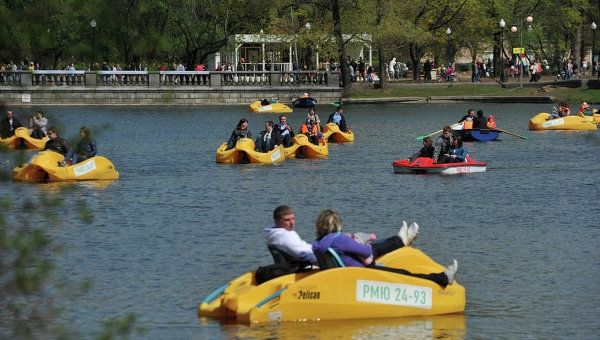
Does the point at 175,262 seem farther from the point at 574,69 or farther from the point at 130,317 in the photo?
the point at 574,69

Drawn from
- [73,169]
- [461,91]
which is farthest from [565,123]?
[461,91]

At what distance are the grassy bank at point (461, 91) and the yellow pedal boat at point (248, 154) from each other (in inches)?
1502

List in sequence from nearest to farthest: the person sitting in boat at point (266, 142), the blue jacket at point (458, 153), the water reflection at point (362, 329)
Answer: the water reflection at point (362, 329) → the blue jacket at point (458, 153) → the person sitting in boat at point (266, 142)

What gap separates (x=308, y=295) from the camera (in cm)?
1522

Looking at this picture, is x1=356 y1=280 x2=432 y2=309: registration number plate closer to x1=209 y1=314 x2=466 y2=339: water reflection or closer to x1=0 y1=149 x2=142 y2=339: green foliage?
x1=209 y1=314 x2=466 y2=339: water reflection

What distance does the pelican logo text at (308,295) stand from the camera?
49.7 feet

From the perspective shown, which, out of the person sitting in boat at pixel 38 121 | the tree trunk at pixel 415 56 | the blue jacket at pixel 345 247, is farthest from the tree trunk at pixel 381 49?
the person sitting in boat at pixel 38 121

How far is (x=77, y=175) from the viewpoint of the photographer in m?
31.8

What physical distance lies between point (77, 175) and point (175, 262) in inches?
Answer: 465

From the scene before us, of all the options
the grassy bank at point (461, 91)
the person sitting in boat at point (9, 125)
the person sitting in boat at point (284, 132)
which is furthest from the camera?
the grassy bank at point (461, 91)

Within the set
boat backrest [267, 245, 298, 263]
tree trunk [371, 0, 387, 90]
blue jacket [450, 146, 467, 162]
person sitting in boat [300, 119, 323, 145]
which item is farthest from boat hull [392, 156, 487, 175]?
tree trunk [371, 0, 387, 90]

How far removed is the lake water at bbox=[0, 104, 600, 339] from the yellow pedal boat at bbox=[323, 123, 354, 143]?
2.05ft

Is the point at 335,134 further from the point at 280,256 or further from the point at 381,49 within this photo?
the point at 381,49

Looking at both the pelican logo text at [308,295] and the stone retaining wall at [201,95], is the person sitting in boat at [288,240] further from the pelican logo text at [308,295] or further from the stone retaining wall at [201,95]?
the stone retaining wall at [201,95]
